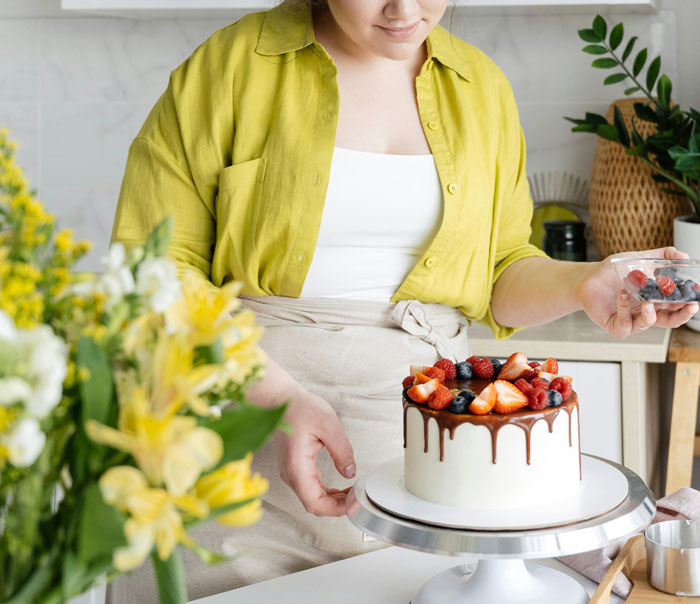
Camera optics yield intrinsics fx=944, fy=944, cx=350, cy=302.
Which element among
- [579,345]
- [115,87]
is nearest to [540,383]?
[579,345]

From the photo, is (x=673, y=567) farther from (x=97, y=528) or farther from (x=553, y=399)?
(x=97, y=528)

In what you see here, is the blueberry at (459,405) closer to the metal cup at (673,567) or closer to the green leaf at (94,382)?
the metal cup at (673,567)

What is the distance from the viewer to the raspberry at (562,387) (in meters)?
0.95

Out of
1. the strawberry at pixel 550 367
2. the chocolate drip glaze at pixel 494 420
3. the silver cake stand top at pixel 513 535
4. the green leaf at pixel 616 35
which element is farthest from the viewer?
the green leaf at pixel 616 35

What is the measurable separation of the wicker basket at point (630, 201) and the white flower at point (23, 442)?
186cm

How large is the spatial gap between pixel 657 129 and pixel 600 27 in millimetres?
265

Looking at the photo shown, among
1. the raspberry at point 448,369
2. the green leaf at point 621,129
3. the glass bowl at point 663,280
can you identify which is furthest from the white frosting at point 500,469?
the green leaf at point 621,129

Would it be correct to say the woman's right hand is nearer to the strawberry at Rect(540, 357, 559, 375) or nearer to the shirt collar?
the strawberry at Rect(540, 357, 559, 375)

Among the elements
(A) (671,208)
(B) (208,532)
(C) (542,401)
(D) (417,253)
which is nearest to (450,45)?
(D) (417,253)

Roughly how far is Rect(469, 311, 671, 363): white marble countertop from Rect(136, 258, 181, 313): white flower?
142 centimetres

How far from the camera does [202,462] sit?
424mm

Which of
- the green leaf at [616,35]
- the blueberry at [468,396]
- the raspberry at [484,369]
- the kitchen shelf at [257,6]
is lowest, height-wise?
the blueberry at [468,396]

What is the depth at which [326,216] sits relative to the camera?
1185 mm

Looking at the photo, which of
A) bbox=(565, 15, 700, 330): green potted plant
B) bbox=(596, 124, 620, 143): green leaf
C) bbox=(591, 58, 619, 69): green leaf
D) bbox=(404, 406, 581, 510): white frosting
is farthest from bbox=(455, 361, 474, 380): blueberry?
bbox=(591, 58, 619, 69): green leaf
